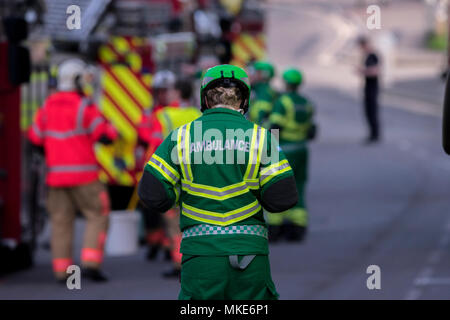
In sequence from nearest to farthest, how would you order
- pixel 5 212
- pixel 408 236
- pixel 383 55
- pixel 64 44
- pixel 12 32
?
pixel 12 32
pixel 5 212
pixel 408 236
pixel 64 44
pixel 383 55

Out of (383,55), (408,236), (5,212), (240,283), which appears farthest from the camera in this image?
(383,55)

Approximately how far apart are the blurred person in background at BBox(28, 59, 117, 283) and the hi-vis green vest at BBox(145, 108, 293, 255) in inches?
189

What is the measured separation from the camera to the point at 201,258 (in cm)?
557

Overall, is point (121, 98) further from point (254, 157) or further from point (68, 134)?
point (254, 157)

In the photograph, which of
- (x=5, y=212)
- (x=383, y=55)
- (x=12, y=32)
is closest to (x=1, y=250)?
(x=5, y=212)

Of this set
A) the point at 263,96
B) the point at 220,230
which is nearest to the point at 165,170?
the point at 220,230

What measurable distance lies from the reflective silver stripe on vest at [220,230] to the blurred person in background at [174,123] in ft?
15.5

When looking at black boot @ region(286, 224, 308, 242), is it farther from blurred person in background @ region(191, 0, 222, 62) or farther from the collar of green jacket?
the collar of green jacket

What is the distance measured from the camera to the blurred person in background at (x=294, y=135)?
12.9 meters

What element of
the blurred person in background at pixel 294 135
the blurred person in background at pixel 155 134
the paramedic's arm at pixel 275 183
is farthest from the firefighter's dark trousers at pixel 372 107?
the paramedic's arm at pixel 275 183

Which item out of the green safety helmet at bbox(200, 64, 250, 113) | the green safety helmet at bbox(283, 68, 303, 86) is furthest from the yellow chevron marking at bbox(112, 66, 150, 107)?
the green safety helmet at bbox(200, 64, 250, 113)

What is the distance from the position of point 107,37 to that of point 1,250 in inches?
197

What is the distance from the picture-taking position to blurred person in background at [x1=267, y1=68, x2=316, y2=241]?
12930 millimetres

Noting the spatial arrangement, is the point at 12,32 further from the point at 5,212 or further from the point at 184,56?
the point at 184,56
